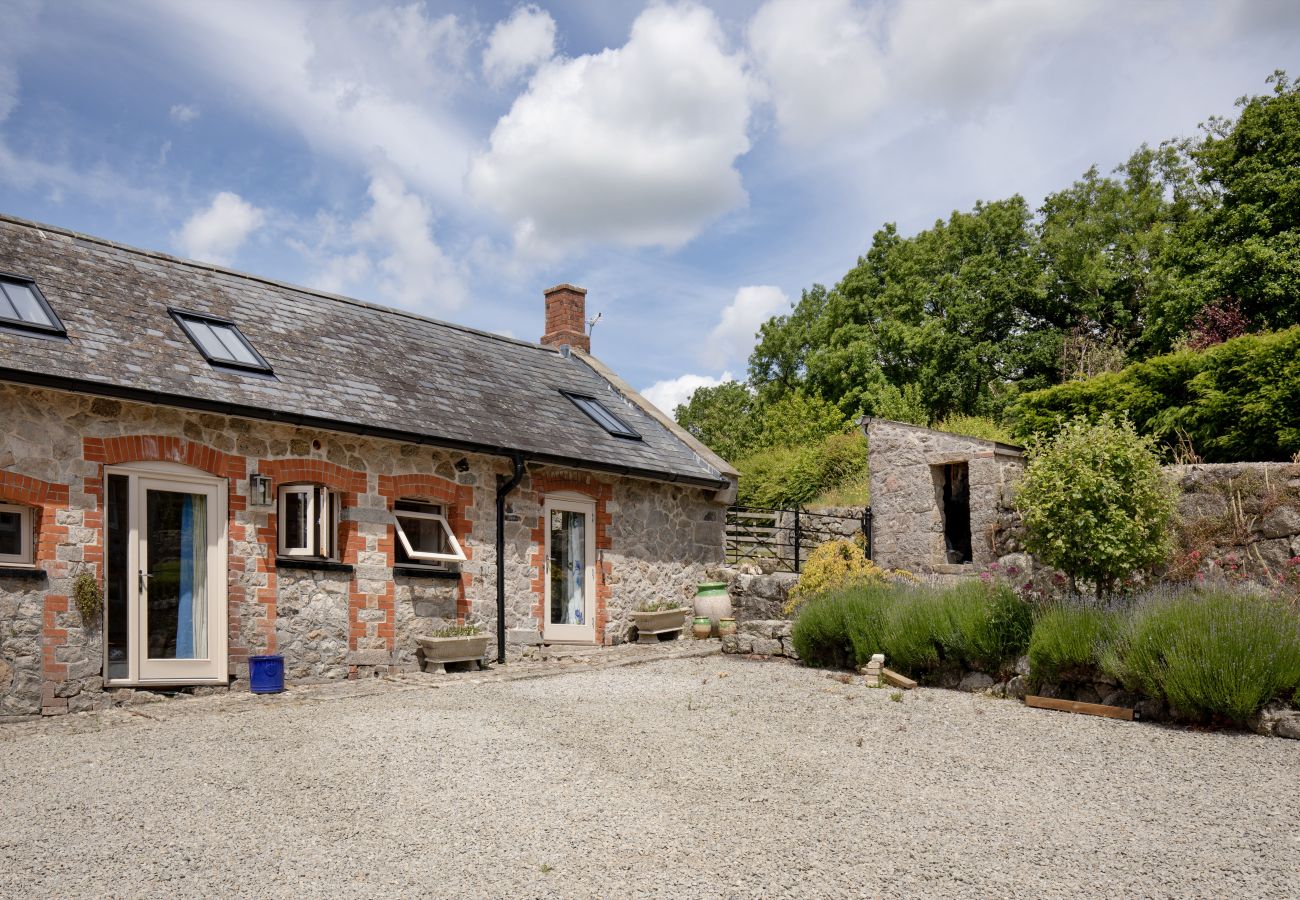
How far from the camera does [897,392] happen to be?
2972 cm

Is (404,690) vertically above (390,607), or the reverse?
(390,607)

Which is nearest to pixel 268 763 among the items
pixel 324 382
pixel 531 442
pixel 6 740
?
pixel 6 740

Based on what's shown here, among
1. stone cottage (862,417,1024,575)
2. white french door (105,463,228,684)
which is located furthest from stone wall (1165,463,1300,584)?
white french door (105,463,228,684)

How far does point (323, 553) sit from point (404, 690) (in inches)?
74.5

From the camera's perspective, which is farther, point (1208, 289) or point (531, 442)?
point (1208, 289)

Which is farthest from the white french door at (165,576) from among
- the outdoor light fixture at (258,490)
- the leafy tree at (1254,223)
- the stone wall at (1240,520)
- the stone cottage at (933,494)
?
the leafy tree at (1254,223)

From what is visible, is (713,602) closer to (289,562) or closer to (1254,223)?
(289,562)

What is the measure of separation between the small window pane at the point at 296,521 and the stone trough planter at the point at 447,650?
6.18ft

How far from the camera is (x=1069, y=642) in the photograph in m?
8.49

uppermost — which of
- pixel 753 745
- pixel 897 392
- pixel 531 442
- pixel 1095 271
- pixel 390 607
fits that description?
pixel 1095 271

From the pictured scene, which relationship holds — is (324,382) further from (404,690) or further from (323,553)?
(404,690)

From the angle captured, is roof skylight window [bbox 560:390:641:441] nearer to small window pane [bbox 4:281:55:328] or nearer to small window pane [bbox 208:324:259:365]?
small window pane [bbox 208:324:259:365]

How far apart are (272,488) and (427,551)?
223cm

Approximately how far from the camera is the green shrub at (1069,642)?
27.6 ft
